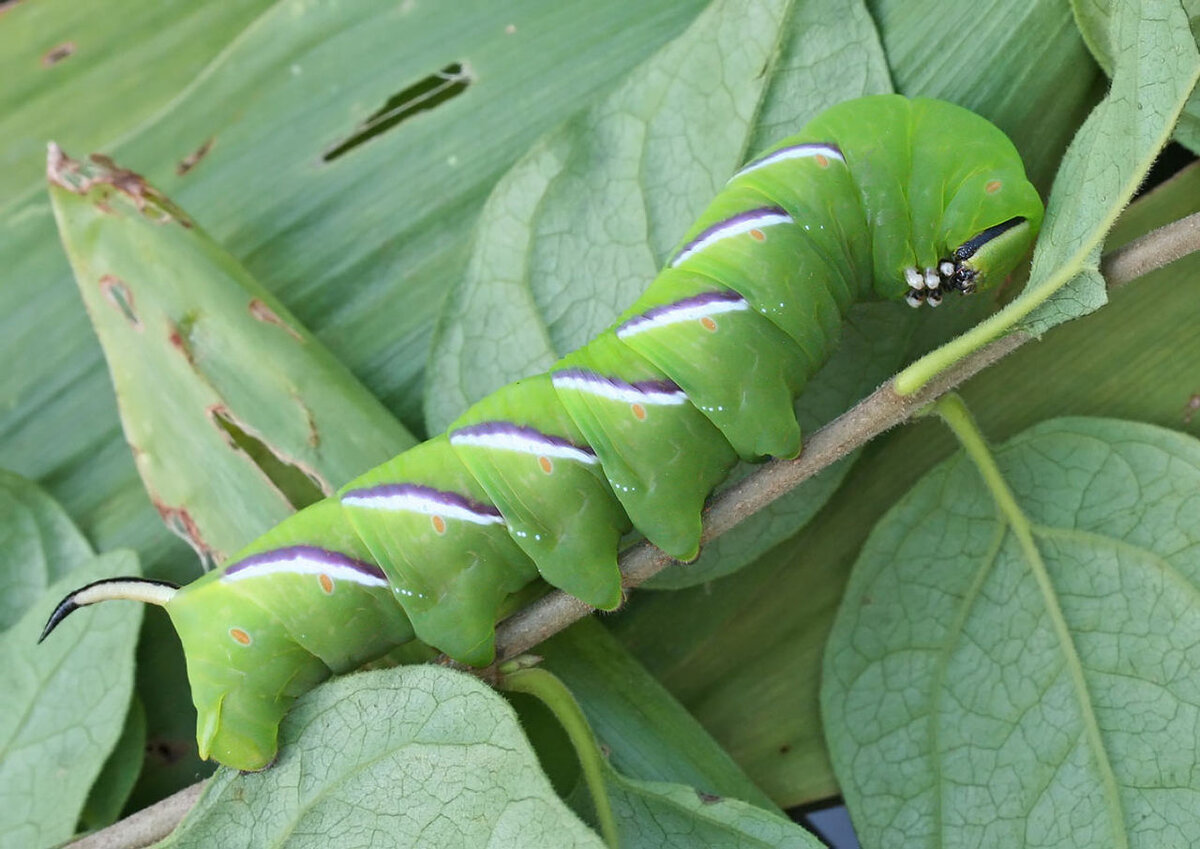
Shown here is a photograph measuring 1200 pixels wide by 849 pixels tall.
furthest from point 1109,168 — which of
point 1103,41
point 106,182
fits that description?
point 106,182

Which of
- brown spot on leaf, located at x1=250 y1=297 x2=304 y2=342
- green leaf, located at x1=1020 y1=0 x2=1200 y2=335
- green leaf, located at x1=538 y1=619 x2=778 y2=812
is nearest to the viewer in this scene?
green leaf, located at x1=1020 y1=0 x2=1200 y2=335

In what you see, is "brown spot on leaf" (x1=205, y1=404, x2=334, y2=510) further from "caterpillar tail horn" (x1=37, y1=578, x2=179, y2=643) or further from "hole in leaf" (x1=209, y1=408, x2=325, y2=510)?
"caterpillar tail horn" (x1=37, y1=578, x2=179, y2=643)

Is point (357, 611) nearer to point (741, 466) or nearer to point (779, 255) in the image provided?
point (741, 466)

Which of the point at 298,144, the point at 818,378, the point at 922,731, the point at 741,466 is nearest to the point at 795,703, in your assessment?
the point at 922,731

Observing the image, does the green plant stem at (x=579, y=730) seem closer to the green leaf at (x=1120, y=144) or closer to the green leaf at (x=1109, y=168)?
the green leaf at (x=1109, y=168)

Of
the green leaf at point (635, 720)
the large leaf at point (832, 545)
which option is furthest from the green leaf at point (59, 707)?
the large leaf at point (832, 545)

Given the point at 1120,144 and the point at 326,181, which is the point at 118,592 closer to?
the point at 326,181

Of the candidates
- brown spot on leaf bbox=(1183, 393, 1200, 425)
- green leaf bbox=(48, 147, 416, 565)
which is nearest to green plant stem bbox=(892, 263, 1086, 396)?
brown spot on leaf bbox=(1183, 393, 1200, 425)
